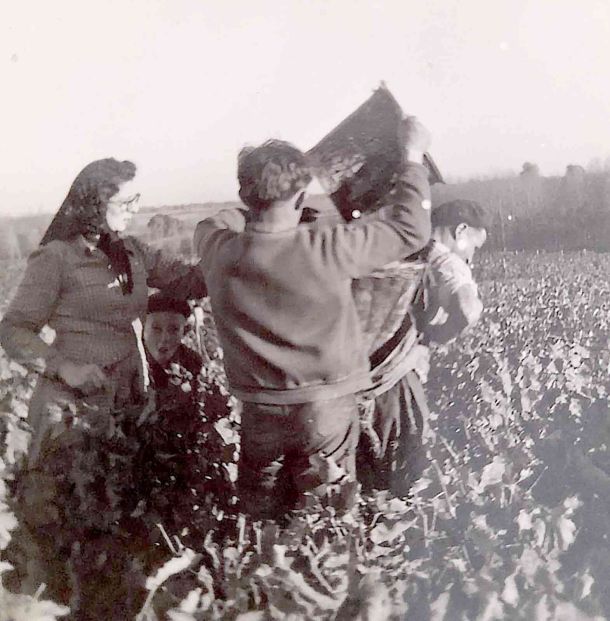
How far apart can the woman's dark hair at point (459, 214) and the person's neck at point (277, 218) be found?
0.16 meters

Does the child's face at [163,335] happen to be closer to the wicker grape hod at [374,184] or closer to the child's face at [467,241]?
the wicker grape hod at [374,184]

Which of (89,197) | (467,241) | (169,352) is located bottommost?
(169,352)

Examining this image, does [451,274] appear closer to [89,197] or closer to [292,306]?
[292,306]

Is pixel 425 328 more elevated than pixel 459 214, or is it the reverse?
pixel 459 214

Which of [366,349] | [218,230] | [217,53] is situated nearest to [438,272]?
[366,349]

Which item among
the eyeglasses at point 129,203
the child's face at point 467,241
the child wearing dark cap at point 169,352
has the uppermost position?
the eyeglasses at point 129,203

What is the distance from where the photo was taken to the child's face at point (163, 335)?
0.94m

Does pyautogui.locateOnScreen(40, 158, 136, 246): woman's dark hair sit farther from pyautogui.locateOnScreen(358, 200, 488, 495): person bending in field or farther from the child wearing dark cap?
pyautogui.locateOnScreen(358, 200, 488, 495): person bending in field

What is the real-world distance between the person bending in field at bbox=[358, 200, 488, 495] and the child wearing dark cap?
0.24 m

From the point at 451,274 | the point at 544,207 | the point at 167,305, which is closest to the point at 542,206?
the point at 544,207

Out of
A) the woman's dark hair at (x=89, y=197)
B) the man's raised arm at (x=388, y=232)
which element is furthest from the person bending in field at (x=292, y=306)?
the woman's dark hair at (x=89, y=197)

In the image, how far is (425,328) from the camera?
2.90ft

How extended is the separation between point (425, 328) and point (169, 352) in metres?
0.32

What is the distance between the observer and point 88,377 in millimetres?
955
